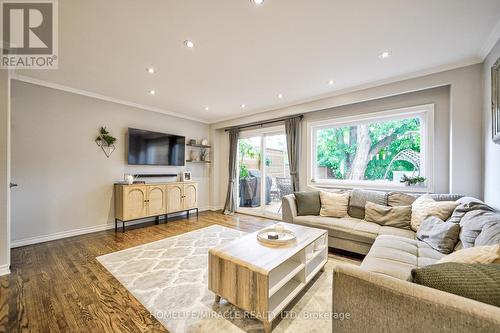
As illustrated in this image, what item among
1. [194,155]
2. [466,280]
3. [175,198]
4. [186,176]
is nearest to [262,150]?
[194,155]

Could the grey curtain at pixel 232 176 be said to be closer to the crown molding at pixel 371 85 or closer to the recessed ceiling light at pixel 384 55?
the crown molding at pixel 371 85

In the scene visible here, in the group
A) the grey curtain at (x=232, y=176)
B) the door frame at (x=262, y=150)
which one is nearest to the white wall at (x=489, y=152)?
the door frame at (x=262, y=150)

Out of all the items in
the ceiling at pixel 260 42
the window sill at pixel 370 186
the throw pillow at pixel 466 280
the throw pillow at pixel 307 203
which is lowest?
the throw pillow at pixel 307 203

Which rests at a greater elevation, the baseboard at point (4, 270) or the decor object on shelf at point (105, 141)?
the decor object on shelf at point (105, 141)

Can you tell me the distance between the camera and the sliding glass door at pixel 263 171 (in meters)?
4.73

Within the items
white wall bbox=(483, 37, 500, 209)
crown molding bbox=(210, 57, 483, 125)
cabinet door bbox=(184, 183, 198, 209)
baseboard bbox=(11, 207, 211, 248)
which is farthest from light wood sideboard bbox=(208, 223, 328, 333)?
baseboard bbox=(11, 207, 211, 248)

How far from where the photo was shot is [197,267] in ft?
7.86

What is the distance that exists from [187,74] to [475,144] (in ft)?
12.5

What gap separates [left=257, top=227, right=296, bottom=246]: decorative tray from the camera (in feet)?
6.12

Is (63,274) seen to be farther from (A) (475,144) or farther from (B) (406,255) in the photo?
(A) (475,144)

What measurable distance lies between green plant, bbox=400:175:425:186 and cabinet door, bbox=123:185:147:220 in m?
4.46

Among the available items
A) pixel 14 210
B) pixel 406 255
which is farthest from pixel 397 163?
pixel 14 210

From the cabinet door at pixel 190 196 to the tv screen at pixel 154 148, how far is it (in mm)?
636

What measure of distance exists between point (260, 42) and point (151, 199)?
3.38m
